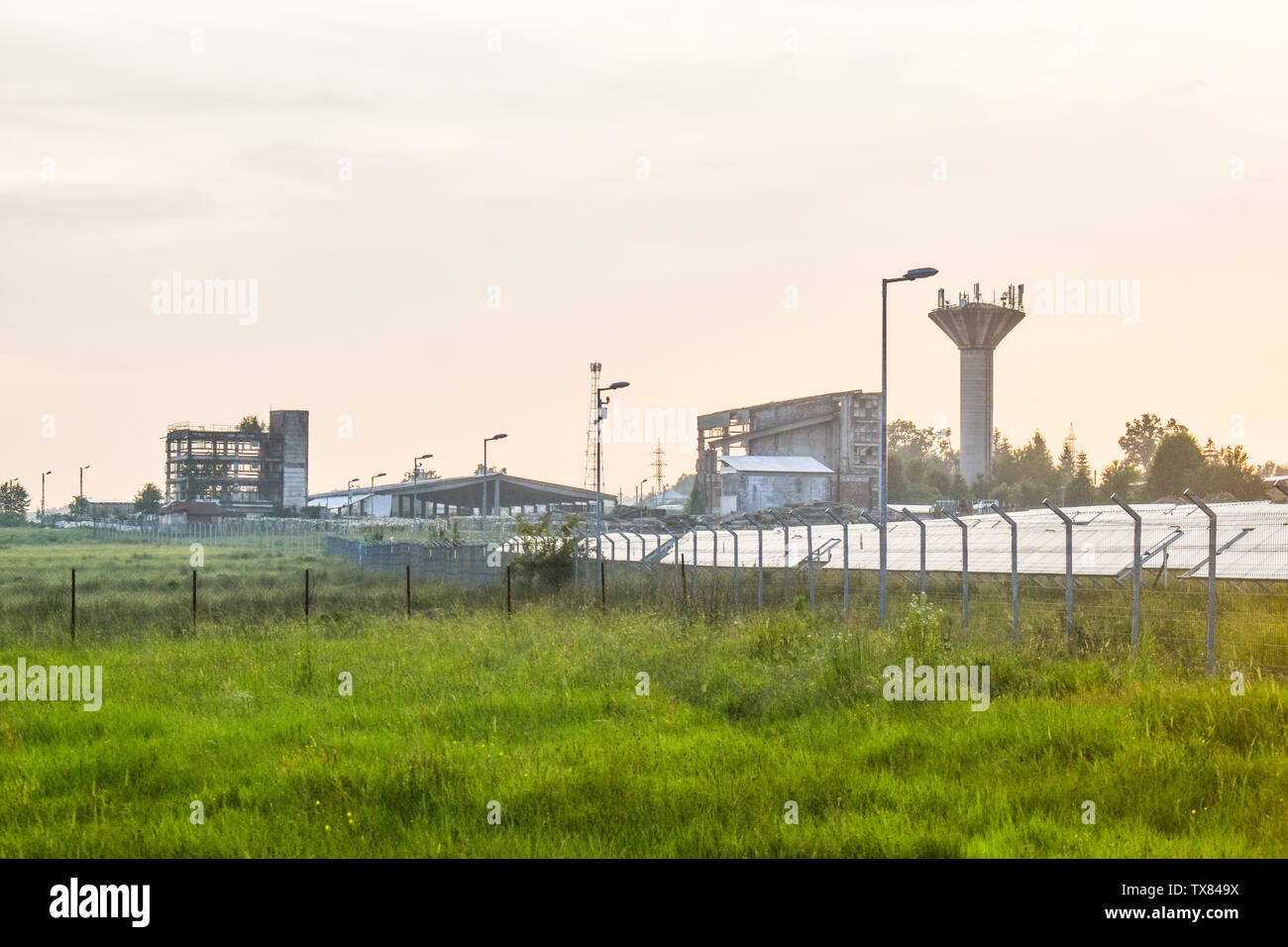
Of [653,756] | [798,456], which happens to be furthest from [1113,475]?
[653,756]

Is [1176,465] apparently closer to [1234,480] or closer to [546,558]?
[1234,480]

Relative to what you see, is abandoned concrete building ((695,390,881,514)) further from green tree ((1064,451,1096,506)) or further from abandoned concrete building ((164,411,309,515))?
abandoned concrete building ((164,411,309,515))

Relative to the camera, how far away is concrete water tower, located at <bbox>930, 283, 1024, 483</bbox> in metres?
89.3

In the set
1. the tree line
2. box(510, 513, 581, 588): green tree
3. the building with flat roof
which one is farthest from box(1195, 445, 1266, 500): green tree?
box(510, 513, 581, 588): green tree

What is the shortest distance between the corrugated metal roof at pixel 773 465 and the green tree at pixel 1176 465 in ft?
70.8

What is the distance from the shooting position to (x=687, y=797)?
30.3ft

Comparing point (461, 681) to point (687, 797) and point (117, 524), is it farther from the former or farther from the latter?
point (117, 524)

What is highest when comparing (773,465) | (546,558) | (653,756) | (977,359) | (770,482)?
(977,359)

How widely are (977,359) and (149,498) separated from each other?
335 ft

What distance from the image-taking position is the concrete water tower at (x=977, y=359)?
8931cm

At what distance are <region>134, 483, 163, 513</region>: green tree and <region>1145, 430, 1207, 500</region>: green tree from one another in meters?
111

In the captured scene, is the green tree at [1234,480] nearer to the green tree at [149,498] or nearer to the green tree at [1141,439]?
→ the green tree at [1141,439]

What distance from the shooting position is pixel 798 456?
82.0 m

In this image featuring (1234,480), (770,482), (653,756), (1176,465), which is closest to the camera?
(653,756)
